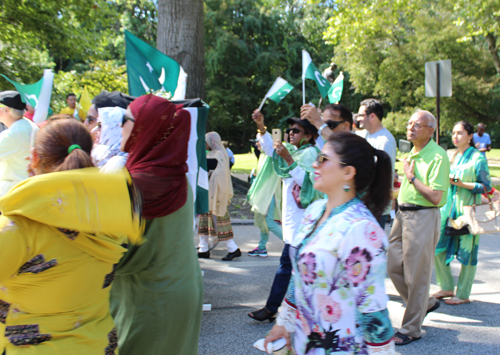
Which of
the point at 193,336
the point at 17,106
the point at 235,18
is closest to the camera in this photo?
the point at 193,336

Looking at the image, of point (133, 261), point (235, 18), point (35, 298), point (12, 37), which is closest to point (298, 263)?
point (133, 261)

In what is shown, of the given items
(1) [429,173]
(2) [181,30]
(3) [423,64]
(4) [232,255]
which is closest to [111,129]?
(1) [429,173]

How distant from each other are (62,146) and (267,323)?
3062mm

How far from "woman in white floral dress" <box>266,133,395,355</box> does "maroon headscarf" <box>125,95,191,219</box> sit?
0.63 meters

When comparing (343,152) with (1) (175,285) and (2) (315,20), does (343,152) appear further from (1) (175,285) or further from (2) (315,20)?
(2) (315,20)

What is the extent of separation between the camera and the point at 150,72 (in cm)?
425

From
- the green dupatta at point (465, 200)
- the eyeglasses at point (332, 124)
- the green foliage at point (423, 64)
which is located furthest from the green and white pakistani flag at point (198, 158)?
the green foliage at point (423, 64)

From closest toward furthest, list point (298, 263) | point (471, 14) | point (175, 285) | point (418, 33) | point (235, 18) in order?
1. point (298, 263)
2. point (175, 285)
3. point (471, 14)
4. point (418, 33)
5. point (235, 18)

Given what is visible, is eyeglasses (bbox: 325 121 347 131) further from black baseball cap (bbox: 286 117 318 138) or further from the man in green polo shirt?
the man in green polo shirt

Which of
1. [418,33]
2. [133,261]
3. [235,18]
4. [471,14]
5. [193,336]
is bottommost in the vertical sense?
[193,336]

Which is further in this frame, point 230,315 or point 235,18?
point 235,18

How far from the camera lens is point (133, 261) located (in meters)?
2.02

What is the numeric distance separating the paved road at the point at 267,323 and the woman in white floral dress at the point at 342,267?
79.8 inches

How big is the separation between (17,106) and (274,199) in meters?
3.31
